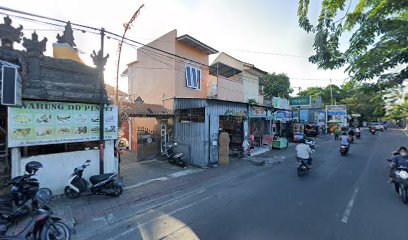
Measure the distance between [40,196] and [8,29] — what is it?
17.4 feet

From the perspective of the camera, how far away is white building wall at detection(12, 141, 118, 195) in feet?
18.7

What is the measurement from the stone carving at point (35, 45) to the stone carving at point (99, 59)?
150cm

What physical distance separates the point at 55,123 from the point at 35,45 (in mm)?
2526

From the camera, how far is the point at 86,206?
5.81m

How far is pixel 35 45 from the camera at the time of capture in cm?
621

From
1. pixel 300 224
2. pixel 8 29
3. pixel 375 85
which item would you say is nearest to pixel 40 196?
pixel 8 29

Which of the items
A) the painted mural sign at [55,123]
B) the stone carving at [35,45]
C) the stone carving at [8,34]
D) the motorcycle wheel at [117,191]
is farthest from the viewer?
the motorcycle wheel at [117,191]

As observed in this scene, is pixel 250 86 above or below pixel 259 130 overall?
above

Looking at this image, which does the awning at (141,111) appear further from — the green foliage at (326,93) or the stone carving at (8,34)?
the green foliage at (326,93)

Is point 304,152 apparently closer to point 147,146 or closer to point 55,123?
point 147,146

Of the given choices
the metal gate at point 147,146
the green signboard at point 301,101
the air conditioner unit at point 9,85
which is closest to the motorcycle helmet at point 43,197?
the air conditioner unit at point 9,85

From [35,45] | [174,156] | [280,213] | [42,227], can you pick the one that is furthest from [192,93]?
[42,227]

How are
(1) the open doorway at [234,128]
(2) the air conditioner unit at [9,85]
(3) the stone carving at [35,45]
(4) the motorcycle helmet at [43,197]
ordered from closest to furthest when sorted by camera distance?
(4) the motorcycle helmet at [43,197] → (2) the air conditioner unit at [9,85] → (3) the stone carving at [35,45] → (1) the open doorway at [234,128]

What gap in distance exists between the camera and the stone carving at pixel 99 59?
7508 millimetres
